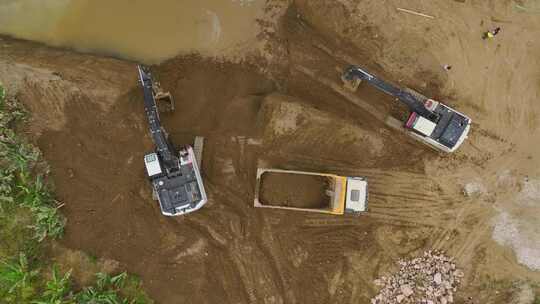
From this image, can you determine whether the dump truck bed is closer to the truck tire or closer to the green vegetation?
the truck tire

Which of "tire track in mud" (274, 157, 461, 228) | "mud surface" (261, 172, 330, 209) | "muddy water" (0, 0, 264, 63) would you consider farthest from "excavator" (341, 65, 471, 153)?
"muddy water" (0, 0, 264, 63)

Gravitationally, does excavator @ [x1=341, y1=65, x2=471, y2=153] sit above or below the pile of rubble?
above

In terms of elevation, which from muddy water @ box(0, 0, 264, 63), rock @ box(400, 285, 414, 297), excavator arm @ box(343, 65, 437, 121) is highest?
excavator arm @ box(343, 65, 437, 121)

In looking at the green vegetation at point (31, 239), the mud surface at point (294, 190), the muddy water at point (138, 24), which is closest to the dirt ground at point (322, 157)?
the mud surface at point (294, 190)

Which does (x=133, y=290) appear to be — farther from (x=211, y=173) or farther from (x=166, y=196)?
(x=211, y=173)

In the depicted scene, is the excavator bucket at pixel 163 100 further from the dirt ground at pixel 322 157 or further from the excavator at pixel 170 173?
the excavator at pixel 170 173
